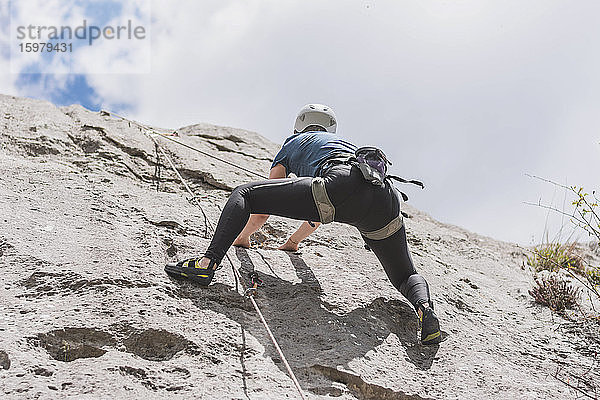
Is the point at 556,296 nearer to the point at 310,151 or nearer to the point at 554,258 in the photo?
the point at 554,258

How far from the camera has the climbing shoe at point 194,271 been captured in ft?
10.8

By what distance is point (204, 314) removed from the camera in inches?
123

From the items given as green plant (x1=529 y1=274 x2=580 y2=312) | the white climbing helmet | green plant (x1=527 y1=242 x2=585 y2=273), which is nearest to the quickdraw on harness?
the white climbing helmet

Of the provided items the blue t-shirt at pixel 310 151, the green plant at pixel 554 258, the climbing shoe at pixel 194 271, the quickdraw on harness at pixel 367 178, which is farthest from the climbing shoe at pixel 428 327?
the green plant at pixel 554 258

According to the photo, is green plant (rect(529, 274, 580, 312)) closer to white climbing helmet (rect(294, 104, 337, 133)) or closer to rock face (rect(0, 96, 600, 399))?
rock face (rect(0, 96, 600, 399))

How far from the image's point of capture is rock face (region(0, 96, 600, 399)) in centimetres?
262

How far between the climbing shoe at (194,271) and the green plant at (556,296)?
3047 mm

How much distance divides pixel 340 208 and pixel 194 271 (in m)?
0.98

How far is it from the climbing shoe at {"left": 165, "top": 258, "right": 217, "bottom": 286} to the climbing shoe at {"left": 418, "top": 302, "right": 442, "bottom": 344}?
1.35 metres

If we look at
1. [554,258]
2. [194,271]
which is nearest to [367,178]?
[194,271]

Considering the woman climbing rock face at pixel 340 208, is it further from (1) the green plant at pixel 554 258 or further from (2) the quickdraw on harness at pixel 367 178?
(1) the green plant at pixel 554 258

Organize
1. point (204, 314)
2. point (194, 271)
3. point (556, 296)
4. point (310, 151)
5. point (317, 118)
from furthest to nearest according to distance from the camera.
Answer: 1. point (556, 296)
2. point (317, 118)
3. point (310, 151)
4. point (194, 271)
5. point (204, 314)

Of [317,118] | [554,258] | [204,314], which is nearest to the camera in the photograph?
[204,314]

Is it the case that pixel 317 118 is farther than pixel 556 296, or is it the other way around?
pixel 556 296
